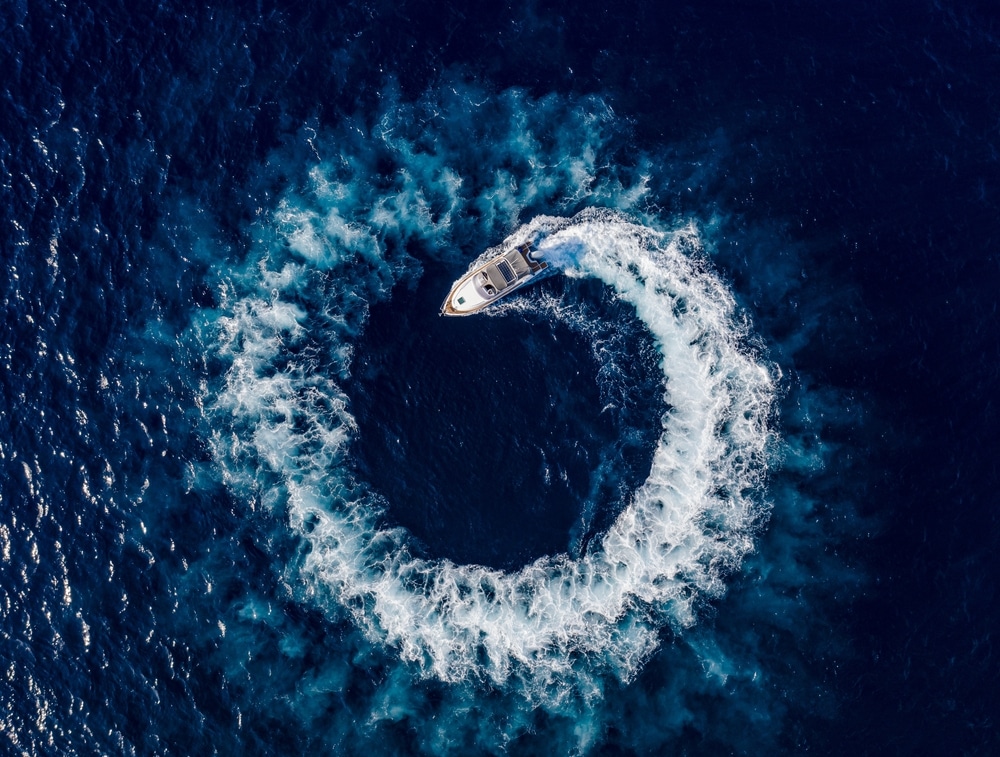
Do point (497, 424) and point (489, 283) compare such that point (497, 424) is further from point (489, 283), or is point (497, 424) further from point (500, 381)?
point (489, 283)

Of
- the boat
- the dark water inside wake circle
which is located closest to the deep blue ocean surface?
the dark water inside wake circle

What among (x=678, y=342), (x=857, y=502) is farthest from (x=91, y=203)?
(x=857, y=502)

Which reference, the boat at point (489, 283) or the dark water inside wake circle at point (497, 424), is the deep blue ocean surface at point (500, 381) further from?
the boat at point (489, 283)

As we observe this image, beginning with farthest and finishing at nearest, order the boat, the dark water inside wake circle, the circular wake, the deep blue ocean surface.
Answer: the boat < the dark water inside wake circle < the circular wake < the deep blue ocean surface

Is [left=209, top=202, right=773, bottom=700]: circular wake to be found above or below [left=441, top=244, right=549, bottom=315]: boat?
below

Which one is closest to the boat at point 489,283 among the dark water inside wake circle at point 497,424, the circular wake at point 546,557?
the dark water inside wake circle at point 497,424

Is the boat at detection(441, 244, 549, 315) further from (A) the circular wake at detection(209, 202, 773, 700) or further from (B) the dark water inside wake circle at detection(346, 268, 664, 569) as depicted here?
(A) the circular wake at detection(209, 202, 773, 700)

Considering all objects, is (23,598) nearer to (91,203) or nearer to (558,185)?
(91,203)
